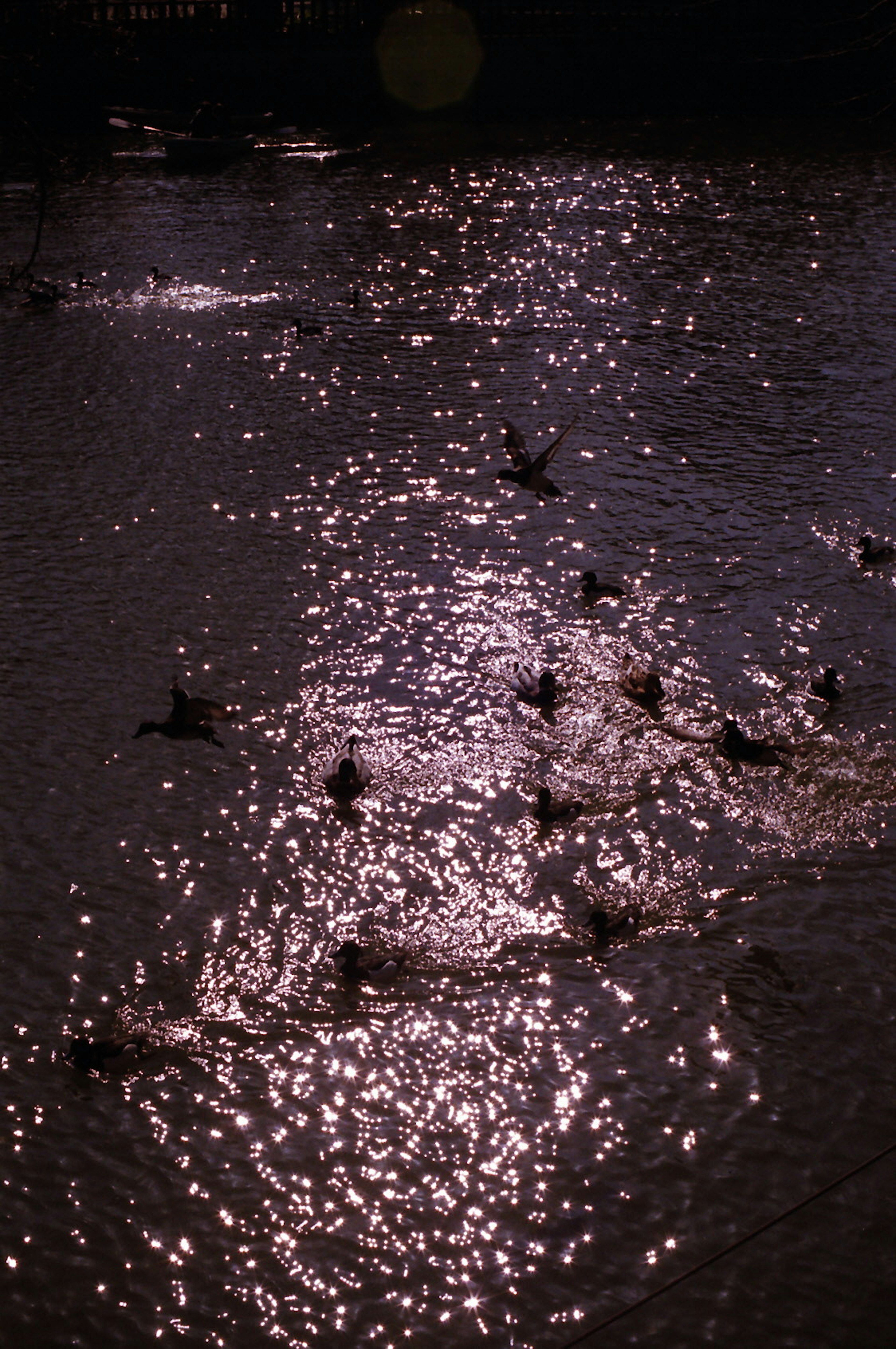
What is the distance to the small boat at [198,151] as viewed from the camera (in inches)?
1774

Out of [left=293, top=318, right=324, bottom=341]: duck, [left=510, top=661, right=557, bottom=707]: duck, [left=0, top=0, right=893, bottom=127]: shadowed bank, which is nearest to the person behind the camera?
[left=510, top=661, right=557, bottom=707]: duck

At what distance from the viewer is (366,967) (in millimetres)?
11617

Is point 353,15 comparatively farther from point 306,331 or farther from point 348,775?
point 348,775

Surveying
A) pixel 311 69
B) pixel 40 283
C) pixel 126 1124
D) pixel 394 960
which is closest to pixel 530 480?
pixel 394 960

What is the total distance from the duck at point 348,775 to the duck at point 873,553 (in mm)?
8658

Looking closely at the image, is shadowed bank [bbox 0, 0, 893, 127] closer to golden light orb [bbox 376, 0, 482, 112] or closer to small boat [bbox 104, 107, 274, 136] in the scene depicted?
golden light orb [bbox 376, 0, 482, 112]

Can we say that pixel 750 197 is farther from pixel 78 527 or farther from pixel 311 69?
pixel 78 527

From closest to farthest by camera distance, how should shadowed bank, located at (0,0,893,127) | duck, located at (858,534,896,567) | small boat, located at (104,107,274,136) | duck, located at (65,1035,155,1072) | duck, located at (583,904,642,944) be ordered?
duck, located at (65,1035,155,1072), duck, located at (583,904,642,944), duck, located at (858,534,896,567), small boat, located at (104,107,274,136), shadowed bank, located at (0,0,893,127)

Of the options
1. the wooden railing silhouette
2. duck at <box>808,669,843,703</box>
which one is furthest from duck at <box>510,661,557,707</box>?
the wooden railing silhouette

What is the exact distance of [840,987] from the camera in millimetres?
11797

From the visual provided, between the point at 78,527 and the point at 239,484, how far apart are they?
2.96 meters

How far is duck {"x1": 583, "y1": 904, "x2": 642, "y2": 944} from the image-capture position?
12172 millimetres

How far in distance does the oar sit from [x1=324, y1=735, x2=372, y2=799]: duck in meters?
36.7

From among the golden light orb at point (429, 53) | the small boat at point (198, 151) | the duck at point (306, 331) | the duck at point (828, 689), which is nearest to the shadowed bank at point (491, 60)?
the golden light orb at point (429, 53)
